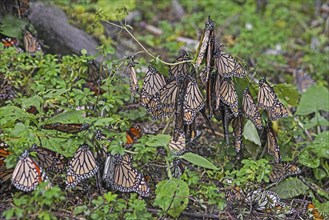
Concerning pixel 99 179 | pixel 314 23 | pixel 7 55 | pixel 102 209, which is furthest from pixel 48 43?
pixel 314 23

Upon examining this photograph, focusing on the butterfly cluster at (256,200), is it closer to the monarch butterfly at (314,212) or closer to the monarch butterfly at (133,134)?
the monarch butterfly at (314,212)

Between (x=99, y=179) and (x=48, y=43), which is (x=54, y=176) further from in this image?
(x=48, y=43)

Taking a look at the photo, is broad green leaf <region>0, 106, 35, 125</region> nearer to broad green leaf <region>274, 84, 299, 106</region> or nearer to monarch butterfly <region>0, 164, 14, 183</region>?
monarch butterfly <region>0, 164, 14, 183</region>

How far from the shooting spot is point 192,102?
379 centimetres

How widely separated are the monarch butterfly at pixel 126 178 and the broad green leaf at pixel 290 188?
108 cm

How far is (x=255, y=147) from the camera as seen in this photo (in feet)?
13.7

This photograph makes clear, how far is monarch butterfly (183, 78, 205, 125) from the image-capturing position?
12.4 feet

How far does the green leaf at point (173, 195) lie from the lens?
338cm

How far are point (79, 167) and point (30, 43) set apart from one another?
1758 mm

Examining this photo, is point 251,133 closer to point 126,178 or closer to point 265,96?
point 265,96

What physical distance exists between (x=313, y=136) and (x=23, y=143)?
264cm

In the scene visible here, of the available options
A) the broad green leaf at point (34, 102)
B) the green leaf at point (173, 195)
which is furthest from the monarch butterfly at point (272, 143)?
the broad green leaf at point (34, 102)

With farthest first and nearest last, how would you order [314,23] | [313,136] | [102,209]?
[314,23] → [313,136] → [102,209]

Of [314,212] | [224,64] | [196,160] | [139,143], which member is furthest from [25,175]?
[314,212]
